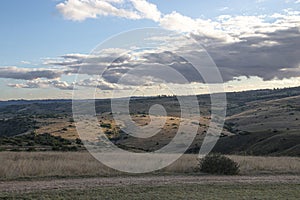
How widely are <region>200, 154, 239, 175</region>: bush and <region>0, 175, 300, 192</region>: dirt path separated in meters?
1.25

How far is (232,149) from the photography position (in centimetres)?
6306

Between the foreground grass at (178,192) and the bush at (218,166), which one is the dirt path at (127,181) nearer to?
the foreground grass at (178,192)

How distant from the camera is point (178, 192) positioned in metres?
14.0

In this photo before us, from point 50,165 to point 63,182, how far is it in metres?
4.47

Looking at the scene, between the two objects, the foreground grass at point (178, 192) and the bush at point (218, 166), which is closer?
the foreground grass at point (178, 192)

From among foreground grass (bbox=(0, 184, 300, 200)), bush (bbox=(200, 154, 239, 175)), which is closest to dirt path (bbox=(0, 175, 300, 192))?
foreground grass (bbox=(0, 184, 300, 200))

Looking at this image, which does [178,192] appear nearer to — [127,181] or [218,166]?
[127,181]

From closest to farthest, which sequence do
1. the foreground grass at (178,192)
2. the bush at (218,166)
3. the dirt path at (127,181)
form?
the foreground grass at (178,192) < the dirt path at (127,181) < the bush at (218,166)

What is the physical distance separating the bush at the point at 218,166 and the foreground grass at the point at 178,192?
4.01 m

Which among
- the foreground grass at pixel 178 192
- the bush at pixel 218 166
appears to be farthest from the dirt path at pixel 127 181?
the bush at pixel 218 166

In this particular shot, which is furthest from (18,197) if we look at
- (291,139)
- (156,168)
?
(291,139)

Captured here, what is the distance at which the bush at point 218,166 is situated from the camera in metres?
20.6

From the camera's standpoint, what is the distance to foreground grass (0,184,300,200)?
12559mm

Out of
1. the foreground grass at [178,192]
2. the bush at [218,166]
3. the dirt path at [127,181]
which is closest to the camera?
→ the foreground grass at [178,192]
